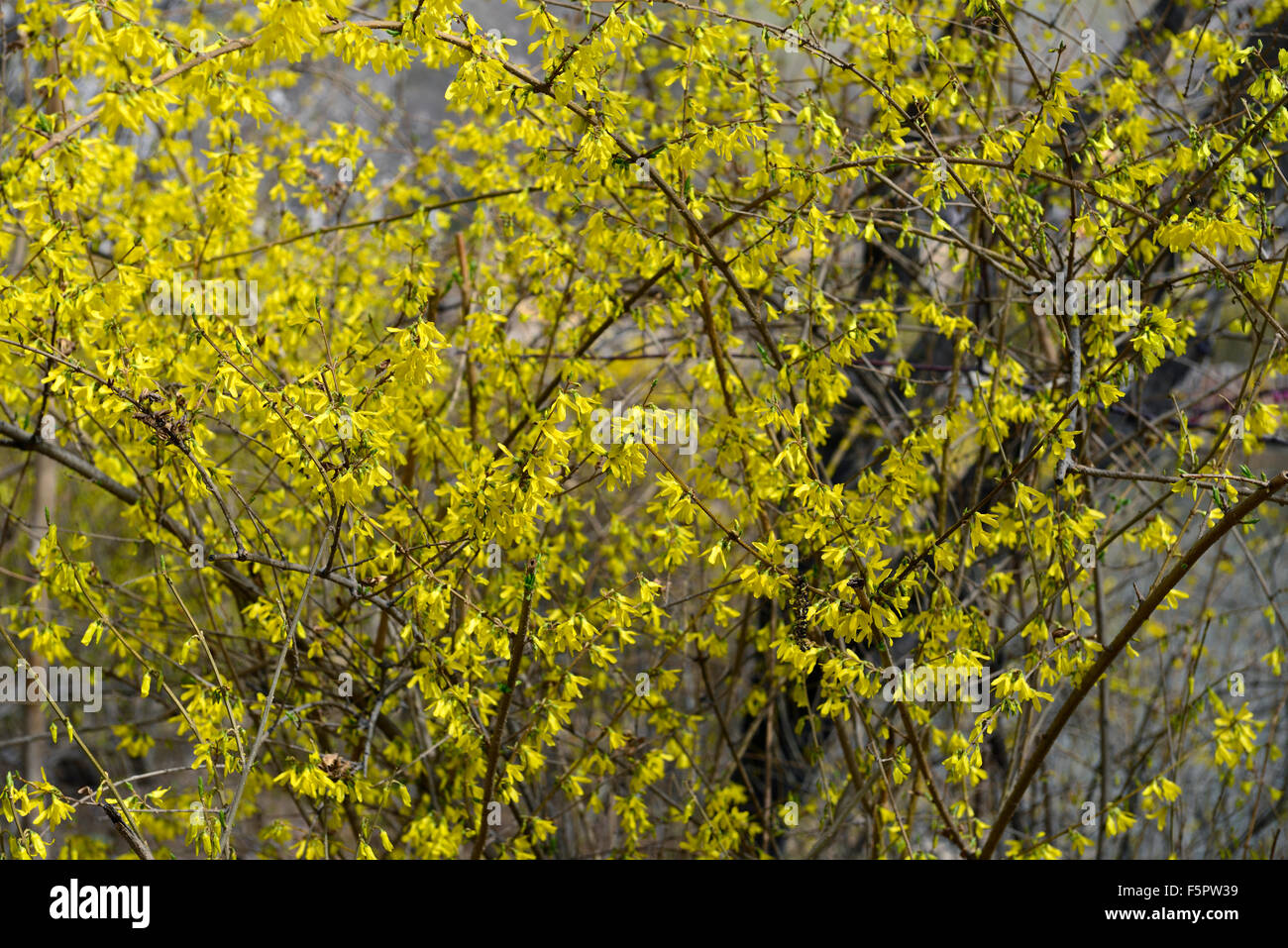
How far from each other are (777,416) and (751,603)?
60.2 inches

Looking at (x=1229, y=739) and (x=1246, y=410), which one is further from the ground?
(x=1246, y=410)

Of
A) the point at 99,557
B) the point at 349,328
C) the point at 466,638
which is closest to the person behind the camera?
→ the point at 466,638

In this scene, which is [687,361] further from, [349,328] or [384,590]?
[384,590]

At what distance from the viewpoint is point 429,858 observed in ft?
11.2

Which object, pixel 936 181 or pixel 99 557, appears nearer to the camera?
pixel 936 181

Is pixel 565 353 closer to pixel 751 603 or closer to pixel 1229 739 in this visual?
pixel 751 603

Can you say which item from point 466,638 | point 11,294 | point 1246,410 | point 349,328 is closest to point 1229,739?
point 1246,410

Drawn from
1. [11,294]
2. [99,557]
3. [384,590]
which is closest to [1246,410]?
[384,590]

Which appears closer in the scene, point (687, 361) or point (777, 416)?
point (777, 416)

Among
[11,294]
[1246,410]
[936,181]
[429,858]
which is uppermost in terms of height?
[936,181]

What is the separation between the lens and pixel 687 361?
20.7 feet

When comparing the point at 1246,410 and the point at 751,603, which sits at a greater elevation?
the point at 1246,410
